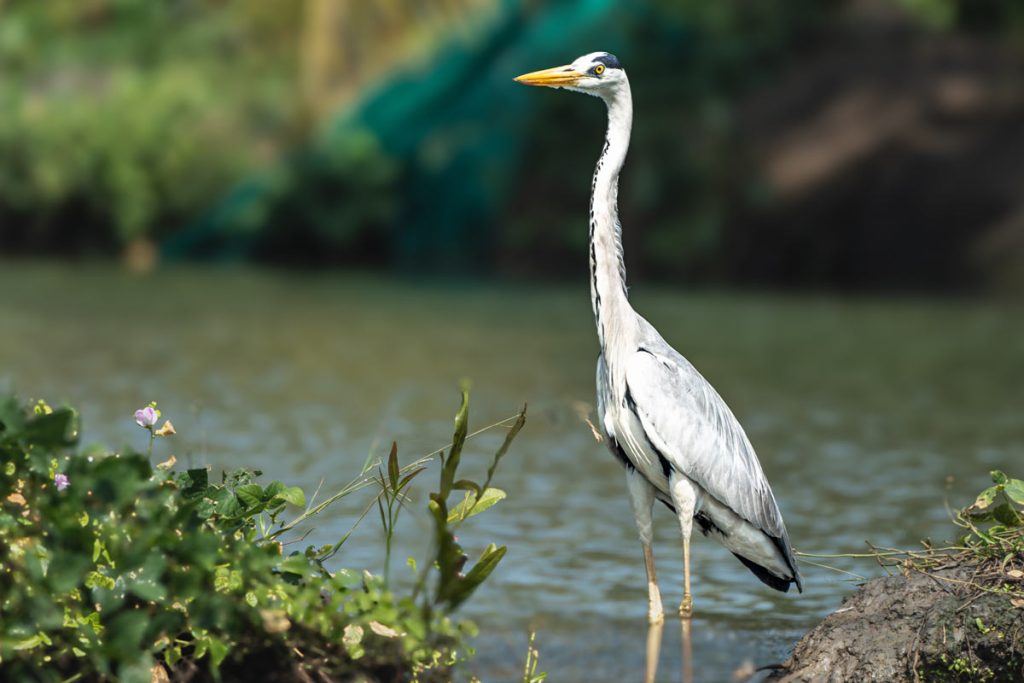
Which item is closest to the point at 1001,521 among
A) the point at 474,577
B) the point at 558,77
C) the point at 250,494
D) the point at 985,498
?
the point at 985,498

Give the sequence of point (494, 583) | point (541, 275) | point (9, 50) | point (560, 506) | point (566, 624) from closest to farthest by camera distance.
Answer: point (566, 624), point (494, 583), point (560, 506), point (541, 275), point (9, 50)

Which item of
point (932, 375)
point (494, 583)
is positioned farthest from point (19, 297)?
point (494, 583)

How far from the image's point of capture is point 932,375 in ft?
43.3

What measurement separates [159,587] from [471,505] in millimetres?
972

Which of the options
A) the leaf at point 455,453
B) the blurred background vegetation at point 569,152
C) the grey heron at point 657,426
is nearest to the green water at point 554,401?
the grey heron at point 657,426

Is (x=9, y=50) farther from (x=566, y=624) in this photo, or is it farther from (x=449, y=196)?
(x=566, y=624)

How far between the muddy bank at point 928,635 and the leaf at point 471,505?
101 cm

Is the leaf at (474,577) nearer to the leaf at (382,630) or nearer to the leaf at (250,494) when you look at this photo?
the leaf at (382,630)

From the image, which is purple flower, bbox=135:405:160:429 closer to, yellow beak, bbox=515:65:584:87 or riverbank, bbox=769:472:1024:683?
yellow beak, bbox=515:65:584:87

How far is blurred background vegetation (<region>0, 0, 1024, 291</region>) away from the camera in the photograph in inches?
871

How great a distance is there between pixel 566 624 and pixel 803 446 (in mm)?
4318

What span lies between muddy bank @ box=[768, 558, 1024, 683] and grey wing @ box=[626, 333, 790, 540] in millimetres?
467

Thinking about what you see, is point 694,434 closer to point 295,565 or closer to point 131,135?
point 295,565

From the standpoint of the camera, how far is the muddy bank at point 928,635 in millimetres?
4461
